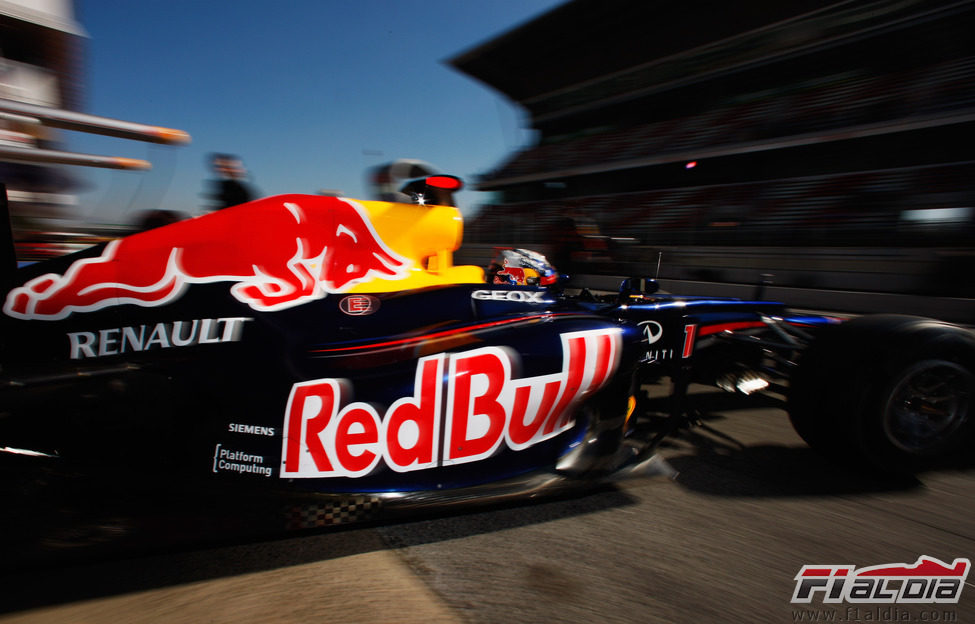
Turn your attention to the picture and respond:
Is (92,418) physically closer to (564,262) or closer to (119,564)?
(119,564)

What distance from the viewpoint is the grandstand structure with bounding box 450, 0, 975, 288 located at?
10.8m

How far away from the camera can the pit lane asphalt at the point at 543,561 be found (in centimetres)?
128

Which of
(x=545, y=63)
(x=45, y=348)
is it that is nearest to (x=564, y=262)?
(x=45, y=348)

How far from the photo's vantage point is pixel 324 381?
150 centimetres

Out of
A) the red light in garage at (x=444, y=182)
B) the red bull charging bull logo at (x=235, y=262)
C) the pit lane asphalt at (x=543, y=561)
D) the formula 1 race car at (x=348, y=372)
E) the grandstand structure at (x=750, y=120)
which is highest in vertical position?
the grandstand structure at (x=750, y=120)

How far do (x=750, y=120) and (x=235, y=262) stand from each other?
17.5 meters

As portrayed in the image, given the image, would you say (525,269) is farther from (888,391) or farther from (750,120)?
(750,120)

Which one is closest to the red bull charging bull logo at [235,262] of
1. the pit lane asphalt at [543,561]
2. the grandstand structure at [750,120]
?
the pit lane asphalt at [543,561]

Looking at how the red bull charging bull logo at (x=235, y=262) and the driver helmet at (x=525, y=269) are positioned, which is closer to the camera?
the red bull charging bull logo at (x=235, y=262)

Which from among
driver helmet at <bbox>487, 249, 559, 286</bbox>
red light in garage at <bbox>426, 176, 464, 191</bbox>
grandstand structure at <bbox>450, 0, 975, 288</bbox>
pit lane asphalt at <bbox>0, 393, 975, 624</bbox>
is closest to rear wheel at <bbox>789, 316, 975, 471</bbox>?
pit lane asphalt at <bbox>0, 393, 975, 624</bbox>

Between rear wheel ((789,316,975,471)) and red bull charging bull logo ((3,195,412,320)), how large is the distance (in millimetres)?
2035

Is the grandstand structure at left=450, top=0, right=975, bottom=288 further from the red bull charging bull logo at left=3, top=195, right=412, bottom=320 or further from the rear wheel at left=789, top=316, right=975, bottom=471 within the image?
the red bull charging bull logo at left=3, top=195, right=412, bottom=320

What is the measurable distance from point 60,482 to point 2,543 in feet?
0.70

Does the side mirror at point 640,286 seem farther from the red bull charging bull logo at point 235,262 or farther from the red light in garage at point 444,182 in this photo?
the red bull charging bull logo at point 235,262
